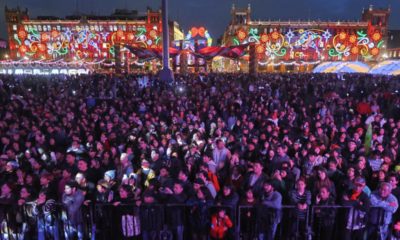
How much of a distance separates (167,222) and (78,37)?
7724 centimetres

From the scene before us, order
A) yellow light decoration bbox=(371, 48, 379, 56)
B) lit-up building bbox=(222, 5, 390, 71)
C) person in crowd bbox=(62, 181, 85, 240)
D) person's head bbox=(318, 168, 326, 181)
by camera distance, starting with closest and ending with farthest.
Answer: person in crowd bbox=(62, 181, 85, 240) → person's head bbox=(318, 168, 326, 181) → lit-up building bbox=(222, 5, 390, 71) → yellow light decoration bbox=(371, 48, 379, 56)

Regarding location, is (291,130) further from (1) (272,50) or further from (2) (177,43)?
(1) (272,50)

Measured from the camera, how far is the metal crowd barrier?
5.71m

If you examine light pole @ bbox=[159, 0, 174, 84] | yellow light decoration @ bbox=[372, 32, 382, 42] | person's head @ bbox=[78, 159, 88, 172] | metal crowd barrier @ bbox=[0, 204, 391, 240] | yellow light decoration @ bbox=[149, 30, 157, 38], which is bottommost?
metal crowd barrier @ bbox=[0, 204, 391, 240]

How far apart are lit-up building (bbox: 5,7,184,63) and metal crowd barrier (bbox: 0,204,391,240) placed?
69.5 m

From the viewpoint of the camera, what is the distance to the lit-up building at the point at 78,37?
74.1 meters

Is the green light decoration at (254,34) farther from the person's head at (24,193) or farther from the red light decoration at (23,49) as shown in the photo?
the person's head at (24,193)

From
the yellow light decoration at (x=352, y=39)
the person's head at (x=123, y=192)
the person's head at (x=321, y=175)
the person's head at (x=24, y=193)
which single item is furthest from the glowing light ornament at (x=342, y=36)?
the person's head at (x=24, y=193)

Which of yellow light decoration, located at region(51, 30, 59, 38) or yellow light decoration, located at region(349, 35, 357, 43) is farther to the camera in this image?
yellow light decoration, located at region(51, 30, 59, 38)

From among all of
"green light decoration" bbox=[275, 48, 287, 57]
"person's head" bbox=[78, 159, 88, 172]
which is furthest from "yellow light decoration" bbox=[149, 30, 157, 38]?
"person's head" bbox=[78, 159, 88, 172]

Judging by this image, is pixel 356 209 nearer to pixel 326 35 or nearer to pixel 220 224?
pixel 220 224

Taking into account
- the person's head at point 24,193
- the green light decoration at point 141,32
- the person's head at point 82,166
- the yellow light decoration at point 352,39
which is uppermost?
the green light decoration at point 141,32

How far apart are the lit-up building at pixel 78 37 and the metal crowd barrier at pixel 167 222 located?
69459 mm

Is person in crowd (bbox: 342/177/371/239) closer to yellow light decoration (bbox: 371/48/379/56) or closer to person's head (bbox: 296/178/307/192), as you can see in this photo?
person's head (bbox: 296/178/307/192)
